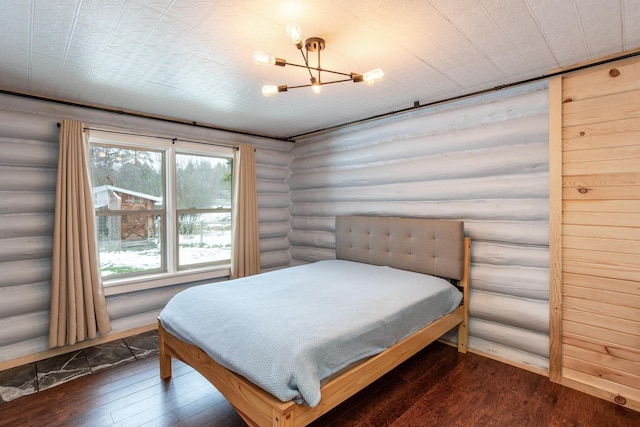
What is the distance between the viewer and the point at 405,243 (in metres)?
3.44

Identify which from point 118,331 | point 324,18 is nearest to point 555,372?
point 324,18

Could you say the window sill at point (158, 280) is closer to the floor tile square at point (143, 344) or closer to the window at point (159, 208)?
the window at point (159, 208)

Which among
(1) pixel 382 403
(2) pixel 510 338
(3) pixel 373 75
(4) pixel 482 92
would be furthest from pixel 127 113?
(2) pixel 510 338

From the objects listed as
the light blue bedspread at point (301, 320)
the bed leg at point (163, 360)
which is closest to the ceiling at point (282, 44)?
the light blue bedspread at point (301, 320)

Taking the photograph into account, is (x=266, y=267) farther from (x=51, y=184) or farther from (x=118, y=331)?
(x=51, y=184)

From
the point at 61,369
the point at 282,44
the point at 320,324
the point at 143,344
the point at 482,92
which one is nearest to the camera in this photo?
the point at 320,324

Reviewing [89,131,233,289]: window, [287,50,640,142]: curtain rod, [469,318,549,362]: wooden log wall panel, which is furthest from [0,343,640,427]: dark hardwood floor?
[287,50,640,142]: curtain rod

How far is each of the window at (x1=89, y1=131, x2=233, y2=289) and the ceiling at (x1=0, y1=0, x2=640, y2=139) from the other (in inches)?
28.2

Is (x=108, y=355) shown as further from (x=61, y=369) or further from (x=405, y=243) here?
(x=405, y=243)

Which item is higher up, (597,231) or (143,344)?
(597,231)

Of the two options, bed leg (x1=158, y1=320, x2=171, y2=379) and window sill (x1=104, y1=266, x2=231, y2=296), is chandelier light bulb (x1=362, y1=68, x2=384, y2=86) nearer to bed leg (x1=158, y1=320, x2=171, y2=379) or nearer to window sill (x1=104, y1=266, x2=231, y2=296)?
bed leg (x1=158, y1=320, x2=171, y2=379)

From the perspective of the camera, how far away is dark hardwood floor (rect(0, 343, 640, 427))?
2.15 metres

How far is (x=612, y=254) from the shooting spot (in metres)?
2.32

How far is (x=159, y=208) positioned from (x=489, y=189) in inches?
147
